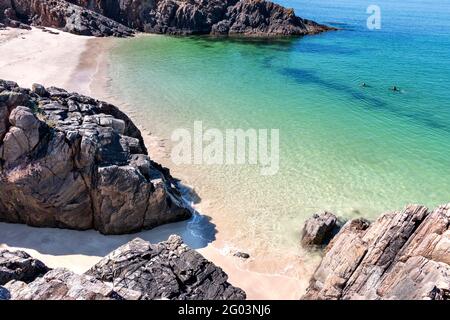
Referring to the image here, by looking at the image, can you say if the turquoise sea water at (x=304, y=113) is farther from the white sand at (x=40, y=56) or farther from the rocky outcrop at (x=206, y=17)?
the rocky outcrop at (x=206, y=17)

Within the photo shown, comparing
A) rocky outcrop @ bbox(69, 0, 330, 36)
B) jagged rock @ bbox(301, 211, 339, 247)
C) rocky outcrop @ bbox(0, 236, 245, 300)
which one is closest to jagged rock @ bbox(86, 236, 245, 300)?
rocky outcrop @ bbox(0, 236, 245, 300)

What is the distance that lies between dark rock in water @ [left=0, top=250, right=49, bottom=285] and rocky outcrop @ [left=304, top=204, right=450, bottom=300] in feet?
34.2

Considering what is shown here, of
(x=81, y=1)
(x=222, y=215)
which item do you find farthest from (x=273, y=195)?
(x=81, y=1)

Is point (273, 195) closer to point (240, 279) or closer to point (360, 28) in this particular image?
point (240, 279)

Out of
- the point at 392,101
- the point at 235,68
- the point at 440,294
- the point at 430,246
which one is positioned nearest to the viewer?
the point at 440,294

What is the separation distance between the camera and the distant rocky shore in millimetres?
72438

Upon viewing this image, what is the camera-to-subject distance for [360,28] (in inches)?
3944

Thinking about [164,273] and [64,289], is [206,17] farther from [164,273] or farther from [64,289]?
[64,289]

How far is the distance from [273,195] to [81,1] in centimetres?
6991

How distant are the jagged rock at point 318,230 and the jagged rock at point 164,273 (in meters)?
7.33

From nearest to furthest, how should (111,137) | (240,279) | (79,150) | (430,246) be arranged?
(430,246) < (240,279) < (79,150) < (111,137)

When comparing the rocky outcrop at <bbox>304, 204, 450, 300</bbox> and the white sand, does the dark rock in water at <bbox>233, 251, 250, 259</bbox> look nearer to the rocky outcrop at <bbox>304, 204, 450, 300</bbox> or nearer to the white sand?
the rocky outcrop at <bbox>304, 204, 450, 300</bbox>

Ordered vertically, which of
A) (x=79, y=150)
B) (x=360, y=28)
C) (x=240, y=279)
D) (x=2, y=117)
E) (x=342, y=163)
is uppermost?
(x=360, y=28)

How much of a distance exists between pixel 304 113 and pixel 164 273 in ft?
94.7
